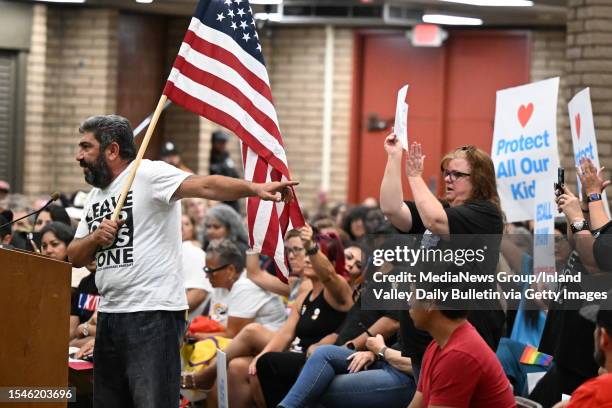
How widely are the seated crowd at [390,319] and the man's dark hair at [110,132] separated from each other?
1.28m

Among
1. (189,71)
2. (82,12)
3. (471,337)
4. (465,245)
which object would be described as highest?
(82,12)

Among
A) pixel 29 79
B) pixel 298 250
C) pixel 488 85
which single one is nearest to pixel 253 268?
pixel 298 250

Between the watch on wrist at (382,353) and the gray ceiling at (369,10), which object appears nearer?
the watch on wrist at (382,353)

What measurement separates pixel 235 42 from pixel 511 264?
249 cm

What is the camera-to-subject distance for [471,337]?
224 inches

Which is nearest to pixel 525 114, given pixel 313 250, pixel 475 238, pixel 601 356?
pixel 313 250

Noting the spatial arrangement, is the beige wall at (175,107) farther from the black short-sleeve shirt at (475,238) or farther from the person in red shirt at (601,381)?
the person in red shirt at (601,381)

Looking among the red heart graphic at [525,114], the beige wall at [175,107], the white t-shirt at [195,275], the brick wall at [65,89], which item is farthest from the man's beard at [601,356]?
the brick wall at [65,89]

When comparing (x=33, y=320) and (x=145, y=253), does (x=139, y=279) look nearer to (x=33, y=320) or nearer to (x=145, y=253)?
(x=145, y=253)

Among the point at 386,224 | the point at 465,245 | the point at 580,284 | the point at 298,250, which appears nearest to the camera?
the point at 465,245

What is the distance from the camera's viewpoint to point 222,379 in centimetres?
837

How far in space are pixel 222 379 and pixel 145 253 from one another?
2.31m

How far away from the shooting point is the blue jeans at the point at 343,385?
24.6 ft

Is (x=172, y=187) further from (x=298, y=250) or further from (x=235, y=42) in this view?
(x=298, y=250)
